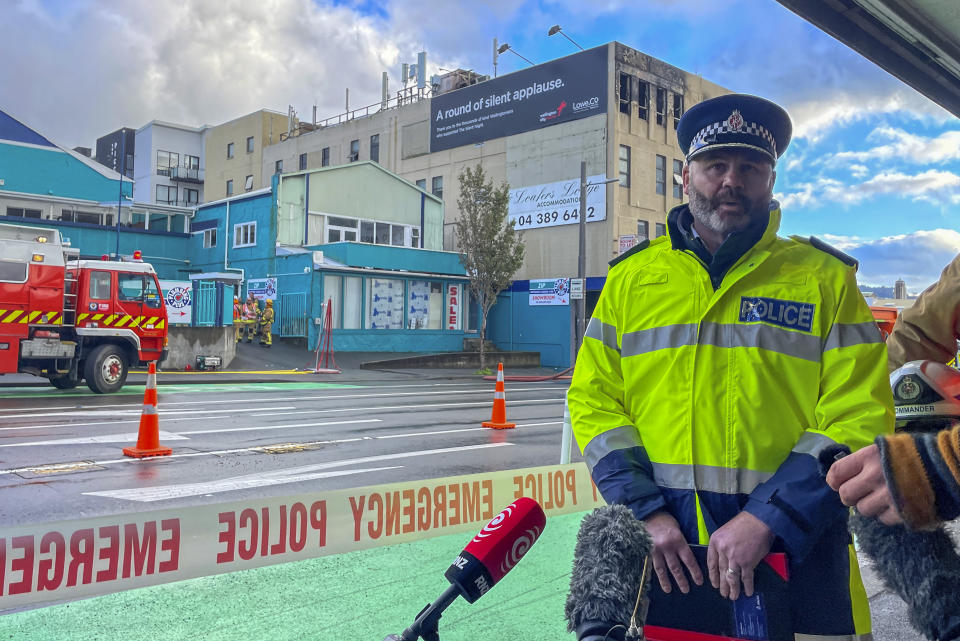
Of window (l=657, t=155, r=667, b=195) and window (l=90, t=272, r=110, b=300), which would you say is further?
window (l=657, t=155, r=667, b=195)

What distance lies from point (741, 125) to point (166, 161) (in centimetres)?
6246

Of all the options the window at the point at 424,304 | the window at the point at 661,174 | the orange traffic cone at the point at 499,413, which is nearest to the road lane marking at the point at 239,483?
the orange traffic cone at the point at 499,413

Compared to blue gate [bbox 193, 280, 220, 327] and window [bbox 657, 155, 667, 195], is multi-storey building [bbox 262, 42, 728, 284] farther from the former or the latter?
blue gate [bbox 193, 280, 220, 327]

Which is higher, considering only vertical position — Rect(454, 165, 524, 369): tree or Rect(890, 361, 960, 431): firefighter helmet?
Rect(454, 165, 524, 369): tree

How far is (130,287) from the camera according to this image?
16547mm

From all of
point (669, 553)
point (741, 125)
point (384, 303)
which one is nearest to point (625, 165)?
point (384, 303)

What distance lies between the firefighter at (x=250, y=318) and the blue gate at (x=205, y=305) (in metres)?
2.68

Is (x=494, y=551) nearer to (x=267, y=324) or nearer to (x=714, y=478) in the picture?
(x=714, y=478)

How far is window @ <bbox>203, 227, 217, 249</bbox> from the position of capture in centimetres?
3509

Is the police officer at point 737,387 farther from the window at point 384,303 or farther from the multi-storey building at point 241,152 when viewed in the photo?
the multi-storey building at point 241,152

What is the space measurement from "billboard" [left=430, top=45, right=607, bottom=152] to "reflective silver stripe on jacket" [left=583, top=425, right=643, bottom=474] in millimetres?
34638

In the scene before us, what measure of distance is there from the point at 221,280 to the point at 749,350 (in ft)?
96.2

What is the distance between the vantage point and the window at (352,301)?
97.2 ft

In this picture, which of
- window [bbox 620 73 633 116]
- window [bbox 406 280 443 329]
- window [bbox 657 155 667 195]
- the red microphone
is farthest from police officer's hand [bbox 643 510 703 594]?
window [bbox 657 155 667 195]
